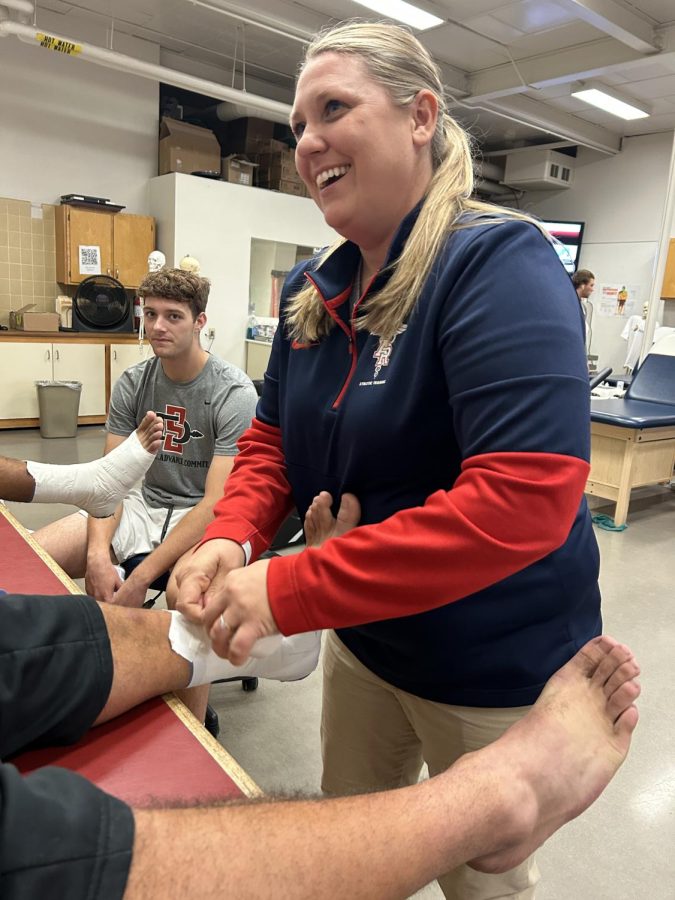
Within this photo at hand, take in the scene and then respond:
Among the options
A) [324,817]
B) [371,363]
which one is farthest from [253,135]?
[324,817]

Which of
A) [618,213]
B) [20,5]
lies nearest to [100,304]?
[20,5]

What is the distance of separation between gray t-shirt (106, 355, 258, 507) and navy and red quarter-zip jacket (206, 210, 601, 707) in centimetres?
109

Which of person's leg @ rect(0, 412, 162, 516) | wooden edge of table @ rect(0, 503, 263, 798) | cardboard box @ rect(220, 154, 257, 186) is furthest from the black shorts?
cardboard box @ rect(220, 154, 257, 186)

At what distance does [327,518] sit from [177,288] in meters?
1.49

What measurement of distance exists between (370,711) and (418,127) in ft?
3.06

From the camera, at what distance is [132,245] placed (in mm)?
6434

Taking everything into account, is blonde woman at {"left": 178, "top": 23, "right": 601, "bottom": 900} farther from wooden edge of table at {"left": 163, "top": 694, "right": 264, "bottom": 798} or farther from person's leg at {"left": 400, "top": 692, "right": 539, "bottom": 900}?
wooden edge of table at {"left": 163, "top": 694, "right": 264, "bottom": 798}

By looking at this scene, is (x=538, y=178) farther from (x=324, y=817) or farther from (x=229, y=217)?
(x=324, y=817)

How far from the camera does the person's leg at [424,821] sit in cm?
57

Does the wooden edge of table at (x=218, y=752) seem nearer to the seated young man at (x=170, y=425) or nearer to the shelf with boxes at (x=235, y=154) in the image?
the seated young man at (x=170, y=425)

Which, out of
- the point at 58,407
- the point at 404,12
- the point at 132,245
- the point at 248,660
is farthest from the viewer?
the point at 132,245

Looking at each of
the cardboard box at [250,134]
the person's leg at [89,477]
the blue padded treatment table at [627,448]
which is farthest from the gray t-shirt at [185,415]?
the cardboard box at [250,134]

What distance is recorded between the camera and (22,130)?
6.05m

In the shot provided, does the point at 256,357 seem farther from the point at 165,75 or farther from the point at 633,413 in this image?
the point at 633,413
